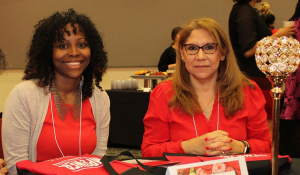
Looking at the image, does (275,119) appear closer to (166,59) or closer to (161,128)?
(161,128)

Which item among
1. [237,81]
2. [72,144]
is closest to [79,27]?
[72,144]

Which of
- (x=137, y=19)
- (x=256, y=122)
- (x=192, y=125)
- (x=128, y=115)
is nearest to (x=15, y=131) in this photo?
(x=192, y=125)

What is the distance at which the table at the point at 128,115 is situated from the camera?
385 cm

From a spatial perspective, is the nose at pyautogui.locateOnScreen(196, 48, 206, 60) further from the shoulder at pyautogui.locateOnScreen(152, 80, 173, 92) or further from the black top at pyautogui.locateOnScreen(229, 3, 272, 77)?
Answer: the black top at pyautogui.locateOnScreen(229, 3, 272, 77)

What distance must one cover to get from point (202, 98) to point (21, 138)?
919 mm

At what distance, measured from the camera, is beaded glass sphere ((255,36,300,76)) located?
0.73 meters

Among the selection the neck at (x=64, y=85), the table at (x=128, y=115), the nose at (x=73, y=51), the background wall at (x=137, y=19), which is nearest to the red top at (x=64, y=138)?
the neck at (x=64, y=85)

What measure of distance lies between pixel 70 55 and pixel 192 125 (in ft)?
2.31

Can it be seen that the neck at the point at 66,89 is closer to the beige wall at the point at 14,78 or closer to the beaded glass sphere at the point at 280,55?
the beaded glass sphere at the point at 280,55

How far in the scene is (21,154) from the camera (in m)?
1.54

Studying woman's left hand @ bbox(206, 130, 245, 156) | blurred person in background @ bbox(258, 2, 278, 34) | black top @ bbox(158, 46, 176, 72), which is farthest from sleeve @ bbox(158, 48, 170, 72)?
woman's left hand @ bbox(206, 130, 245, 156)

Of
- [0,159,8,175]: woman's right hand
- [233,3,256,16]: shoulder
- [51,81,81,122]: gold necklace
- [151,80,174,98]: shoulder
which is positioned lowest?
[0,159,8,175]: woman's right hand

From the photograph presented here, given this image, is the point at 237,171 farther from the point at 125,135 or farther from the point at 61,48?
the point at 125,135

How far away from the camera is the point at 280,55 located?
74 centimetres
